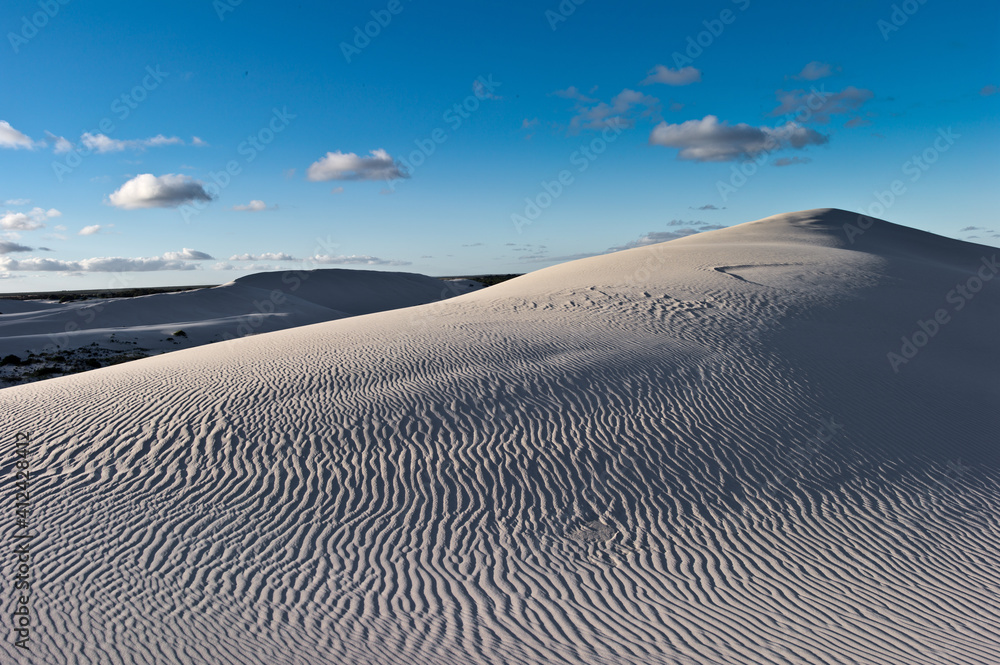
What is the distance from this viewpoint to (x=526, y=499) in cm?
755

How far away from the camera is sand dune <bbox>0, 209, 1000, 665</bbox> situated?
5.20m

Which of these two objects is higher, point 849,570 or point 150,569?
point 150,569

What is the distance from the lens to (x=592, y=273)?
801 inches

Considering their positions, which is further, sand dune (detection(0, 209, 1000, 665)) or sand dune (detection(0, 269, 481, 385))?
sand dune (detection(0, 269, 481, 385))

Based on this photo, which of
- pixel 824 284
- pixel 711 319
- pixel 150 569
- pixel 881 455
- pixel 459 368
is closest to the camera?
pixel 150 569

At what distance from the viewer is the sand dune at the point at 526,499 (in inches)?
205

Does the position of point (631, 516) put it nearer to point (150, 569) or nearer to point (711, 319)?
point (150, 569)

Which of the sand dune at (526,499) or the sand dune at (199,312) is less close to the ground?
the sand dune at (199,312)

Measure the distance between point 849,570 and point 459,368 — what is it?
22.4 feet

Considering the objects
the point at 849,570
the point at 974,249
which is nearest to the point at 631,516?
the point at 849,570

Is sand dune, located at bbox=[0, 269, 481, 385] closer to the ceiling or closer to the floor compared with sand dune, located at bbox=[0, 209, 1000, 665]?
closer to the ceiling

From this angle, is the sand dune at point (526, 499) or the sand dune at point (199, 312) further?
the sand dune at point (199, 312)

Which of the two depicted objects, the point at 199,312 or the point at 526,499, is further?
the point at 199,312

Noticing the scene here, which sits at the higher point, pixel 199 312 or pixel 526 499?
pixel 199 312
